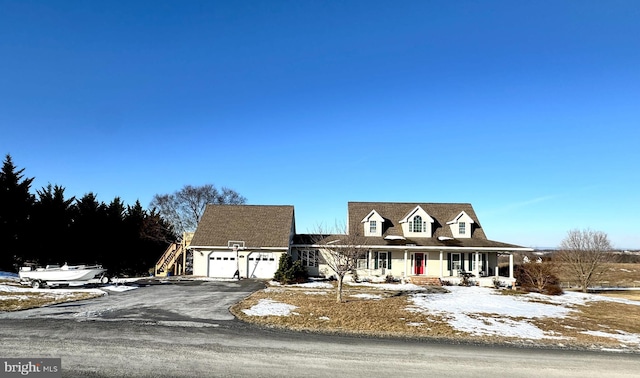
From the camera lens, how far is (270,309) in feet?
49.5

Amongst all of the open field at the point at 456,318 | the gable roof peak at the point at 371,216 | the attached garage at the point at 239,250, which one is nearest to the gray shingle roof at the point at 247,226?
the attached garage at the point at 239,250

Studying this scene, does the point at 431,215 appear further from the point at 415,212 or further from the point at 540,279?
the point at 540,279

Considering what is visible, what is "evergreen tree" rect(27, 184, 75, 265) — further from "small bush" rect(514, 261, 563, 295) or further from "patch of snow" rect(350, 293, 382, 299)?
"small bush" rect(514, 261, 563, 295)

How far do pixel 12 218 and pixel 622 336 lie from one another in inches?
1649

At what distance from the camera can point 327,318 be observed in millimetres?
13508

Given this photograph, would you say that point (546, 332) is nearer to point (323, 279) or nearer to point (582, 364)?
point (582, 364)

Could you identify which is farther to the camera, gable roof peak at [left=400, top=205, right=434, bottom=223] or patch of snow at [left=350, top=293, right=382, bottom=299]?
gable roof peak at [left=400, top=205, right=434, bottom=223]

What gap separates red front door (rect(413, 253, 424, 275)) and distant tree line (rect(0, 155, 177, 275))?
2926 centimetres

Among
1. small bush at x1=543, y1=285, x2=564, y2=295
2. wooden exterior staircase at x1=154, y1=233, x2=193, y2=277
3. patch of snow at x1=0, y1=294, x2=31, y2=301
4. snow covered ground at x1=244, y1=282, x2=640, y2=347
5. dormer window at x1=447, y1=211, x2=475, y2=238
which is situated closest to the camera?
snow covered ground at x1=244, y1=282, x2=640, y2=347

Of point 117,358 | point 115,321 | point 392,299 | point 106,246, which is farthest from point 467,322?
point 106,246

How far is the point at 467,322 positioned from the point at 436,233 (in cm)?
1960

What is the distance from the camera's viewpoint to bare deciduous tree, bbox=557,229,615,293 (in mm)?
31484

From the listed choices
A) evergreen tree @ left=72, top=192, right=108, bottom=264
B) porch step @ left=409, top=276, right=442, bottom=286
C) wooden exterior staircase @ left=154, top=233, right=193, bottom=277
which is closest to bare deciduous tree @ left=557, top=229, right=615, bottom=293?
A: porch step @ left=409, top=276, right=442, bottom=286

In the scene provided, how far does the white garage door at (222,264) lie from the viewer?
3053 cm
